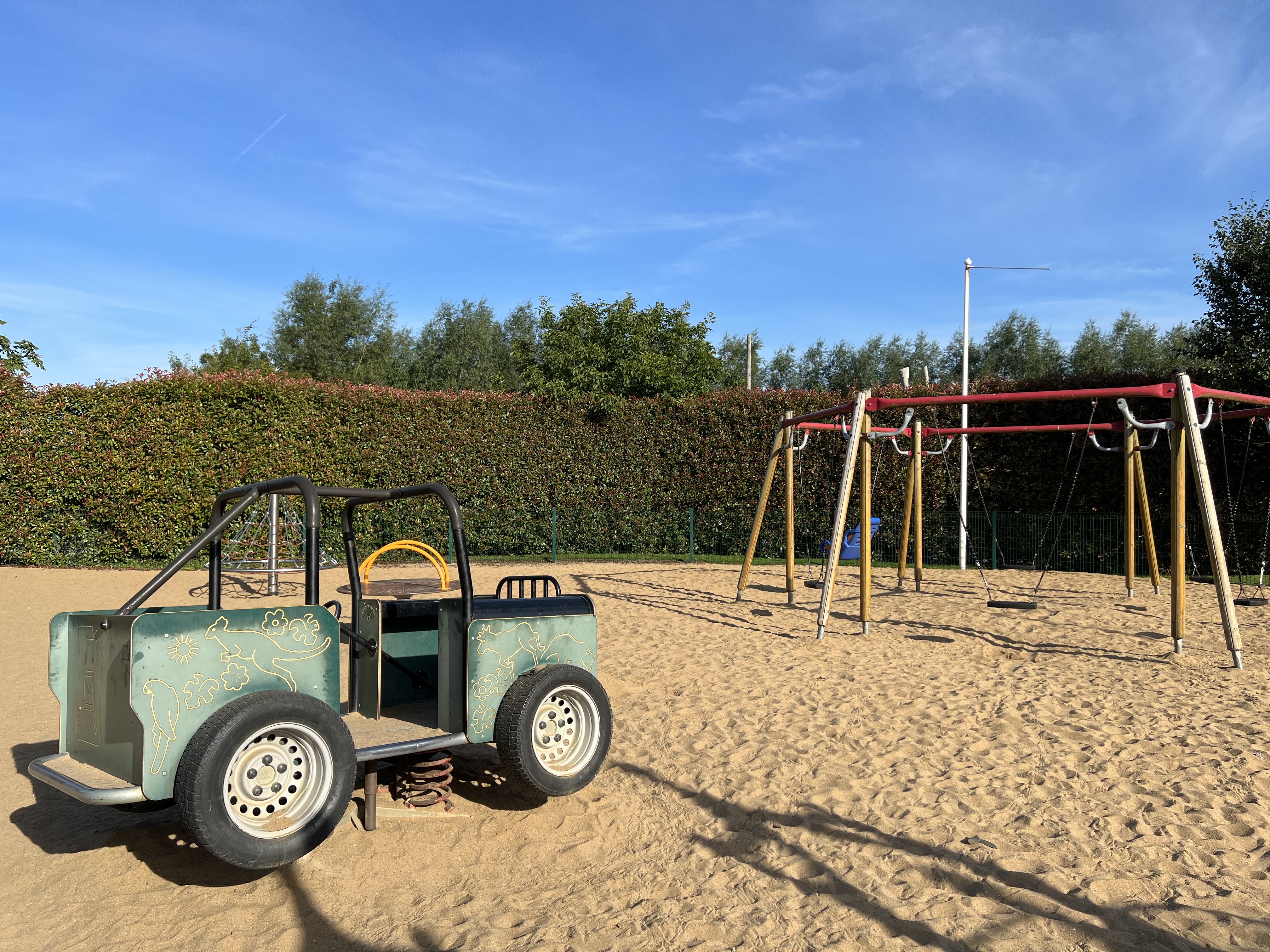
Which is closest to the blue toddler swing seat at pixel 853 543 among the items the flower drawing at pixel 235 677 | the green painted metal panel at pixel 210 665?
the green painted metal panel at pixel 210 665

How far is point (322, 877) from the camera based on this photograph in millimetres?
4070

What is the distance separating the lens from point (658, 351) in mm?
31391

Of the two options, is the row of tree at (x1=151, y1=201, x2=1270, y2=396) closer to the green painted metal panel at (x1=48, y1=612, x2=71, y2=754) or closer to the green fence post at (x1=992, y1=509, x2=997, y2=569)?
the green fence post at (x1=992, y1=509, x2=997, y2=569)

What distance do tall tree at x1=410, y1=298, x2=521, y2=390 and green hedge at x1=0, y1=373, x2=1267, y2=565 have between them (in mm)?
23136

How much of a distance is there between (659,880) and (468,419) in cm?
1565

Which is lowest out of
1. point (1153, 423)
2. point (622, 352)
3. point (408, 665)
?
point (408, 665)

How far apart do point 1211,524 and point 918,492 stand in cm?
541

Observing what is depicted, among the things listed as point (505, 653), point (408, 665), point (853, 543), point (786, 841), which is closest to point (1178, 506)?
point (786, 841)

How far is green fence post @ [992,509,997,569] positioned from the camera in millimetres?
16828

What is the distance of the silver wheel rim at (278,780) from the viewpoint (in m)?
3.76

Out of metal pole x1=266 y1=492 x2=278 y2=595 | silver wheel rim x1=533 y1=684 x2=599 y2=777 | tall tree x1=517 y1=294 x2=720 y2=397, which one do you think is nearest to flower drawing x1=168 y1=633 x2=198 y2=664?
silver wheel rim x1=533 y1=684 x2=599 y2=777

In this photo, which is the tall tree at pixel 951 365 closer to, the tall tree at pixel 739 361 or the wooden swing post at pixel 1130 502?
the tall tree at pixel 739 361

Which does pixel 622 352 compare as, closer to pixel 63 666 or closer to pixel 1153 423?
pixel 1153 423

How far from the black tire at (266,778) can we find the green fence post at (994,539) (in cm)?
1486
